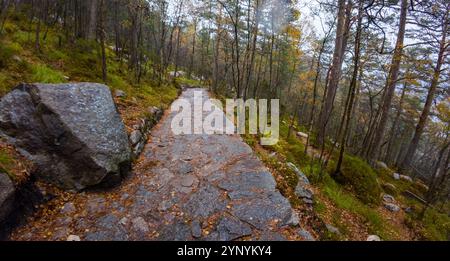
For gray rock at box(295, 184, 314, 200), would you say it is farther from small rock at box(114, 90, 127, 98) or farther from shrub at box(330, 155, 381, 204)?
small rock at box(114, 90, 127, 98)

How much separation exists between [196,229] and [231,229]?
51 centimetres

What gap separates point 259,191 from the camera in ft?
15.0

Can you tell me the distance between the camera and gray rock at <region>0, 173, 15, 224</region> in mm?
2935

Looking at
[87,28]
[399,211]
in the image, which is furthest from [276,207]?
[87,28]

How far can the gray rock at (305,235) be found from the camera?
359cm

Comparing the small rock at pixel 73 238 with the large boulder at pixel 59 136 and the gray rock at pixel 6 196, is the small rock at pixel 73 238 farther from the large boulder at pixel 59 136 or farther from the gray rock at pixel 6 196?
the large boulder at pixel 59 136

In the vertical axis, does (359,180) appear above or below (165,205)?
below

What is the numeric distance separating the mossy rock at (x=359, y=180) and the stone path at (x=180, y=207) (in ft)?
10.6

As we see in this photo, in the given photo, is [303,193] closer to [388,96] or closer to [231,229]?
[231,229]

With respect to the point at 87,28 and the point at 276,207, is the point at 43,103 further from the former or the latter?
the point at 87,28

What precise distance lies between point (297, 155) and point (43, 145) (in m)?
6.68

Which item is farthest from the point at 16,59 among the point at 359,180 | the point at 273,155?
the point at 359,180

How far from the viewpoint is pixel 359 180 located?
728 centimetres

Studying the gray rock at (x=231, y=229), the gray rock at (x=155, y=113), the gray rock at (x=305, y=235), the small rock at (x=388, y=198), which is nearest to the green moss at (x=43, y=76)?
the gray rock at (x=155, y=113)
